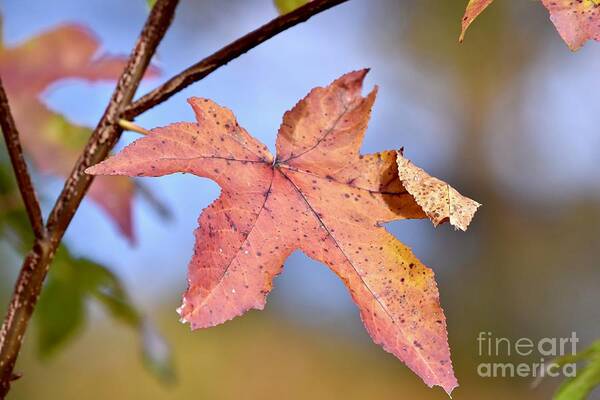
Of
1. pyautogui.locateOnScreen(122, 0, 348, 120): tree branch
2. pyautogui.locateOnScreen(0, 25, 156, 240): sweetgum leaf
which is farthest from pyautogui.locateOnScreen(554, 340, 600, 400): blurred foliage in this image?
pyautogui.locateOnScreen(0, 25, 156, 240): sweetgum leaf

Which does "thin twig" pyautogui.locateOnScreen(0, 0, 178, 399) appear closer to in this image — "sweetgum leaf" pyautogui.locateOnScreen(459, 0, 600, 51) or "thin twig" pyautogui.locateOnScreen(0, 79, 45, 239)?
"thin twig" pyautogui.locateOnScreen(0, 79, 45, 239)

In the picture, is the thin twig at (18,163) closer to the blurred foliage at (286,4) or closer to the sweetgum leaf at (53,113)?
the blurred foliage at (286,4)

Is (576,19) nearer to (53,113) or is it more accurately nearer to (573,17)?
(573,17)

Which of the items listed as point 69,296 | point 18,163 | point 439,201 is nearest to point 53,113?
point 69,296

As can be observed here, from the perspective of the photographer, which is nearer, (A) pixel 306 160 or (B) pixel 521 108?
(A) pixel 306 160

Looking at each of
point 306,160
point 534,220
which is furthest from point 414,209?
point 534,220

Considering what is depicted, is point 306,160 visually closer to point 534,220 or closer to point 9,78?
point 9,78

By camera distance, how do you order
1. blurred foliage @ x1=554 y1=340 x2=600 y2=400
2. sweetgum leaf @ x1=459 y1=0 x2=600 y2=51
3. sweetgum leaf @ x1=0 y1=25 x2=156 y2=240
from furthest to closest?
sweetgum leaf @ x1=0 y1=25 x2=156 y2=240 < blurred foliage @ x1=554 y1=340 x2=600 y2=400 < sweetgum leaf @ x1=459 y1=0 x2=600 y2=51
